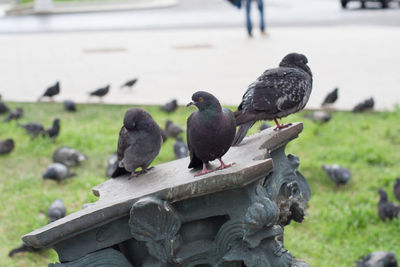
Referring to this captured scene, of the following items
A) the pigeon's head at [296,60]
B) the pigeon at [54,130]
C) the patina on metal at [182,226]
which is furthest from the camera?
the pigeon at [54,130]

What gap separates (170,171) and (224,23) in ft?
54.5

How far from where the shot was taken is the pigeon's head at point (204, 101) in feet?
10.4

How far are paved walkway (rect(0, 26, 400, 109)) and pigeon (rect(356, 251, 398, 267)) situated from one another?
13.9ft

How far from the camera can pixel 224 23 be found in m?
19.7

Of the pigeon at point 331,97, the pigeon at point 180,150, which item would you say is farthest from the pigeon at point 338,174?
the pigeon at point 331,97

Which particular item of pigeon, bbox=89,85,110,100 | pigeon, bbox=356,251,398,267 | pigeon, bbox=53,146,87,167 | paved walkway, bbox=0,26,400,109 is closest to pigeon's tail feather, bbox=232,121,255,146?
pigeon, bbox=356,251,398,267

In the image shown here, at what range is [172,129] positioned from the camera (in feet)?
26.8

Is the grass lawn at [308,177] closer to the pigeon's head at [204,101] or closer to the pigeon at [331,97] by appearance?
the pigeon at [331,97]

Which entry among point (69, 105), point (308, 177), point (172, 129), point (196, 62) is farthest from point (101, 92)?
point (308, 177)

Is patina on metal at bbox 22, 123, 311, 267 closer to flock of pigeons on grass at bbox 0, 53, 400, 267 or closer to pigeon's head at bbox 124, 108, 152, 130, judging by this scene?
flock of pigeons on grass at bbox 0, 53, 400, 267

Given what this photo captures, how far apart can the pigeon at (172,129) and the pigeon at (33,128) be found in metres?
1.90

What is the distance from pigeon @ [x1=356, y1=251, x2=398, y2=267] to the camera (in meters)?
5.13

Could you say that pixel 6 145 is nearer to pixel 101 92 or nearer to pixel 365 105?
pixel 101 92

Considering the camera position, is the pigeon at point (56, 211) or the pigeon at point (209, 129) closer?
the pigeon at point (209, 129)
